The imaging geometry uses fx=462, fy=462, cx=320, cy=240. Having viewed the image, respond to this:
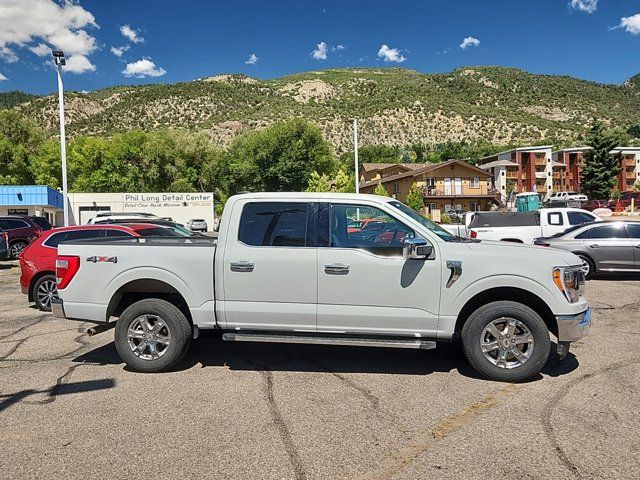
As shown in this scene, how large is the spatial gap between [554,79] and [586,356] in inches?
5541

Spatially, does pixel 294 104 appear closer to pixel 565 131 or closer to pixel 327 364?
pixel 565 131

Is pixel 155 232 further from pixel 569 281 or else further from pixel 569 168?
pixel 569 168

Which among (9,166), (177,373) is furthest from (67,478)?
(9,166)

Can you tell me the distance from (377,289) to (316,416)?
142 cm

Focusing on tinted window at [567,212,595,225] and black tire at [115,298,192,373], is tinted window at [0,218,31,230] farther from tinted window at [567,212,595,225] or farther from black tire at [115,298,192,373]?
tinted window at [567,212,595,225]

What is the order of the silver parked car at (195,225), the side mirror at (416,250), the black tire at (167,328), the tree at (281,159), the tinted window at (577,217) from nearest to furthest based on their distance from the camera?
the side mirror at (416,250)
the black tire at (167,328)
the tinted window at (577,217)
the silver parked car at (195,225)
the tree at (281,159)

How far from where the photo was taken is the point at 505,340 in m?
4.77

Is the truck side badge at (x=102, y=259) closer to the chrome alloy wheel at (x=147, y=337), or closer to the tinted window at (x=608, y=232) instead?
the chrome alloy wheel at (x=147, y=337)

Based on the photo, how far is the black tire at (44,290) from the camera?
29.0ft

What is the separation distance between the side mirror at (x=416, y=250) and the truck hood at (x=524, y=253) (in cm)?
53

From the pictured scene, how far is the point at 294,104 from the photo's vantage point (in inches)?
4427

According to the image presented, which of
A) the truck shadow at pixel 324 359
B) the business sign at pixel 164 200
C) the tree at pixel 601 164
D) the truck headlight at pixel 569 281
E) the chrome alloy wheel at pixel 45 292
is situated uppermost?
the tree at pixel 601 164

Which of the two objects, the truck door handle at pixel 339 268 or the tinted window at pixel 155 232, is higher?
the tinted window at pixel 155 232

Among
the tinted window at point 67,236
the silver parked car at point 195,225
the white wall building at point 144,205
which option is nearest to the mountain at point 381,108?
the white wall building at point 144,205
